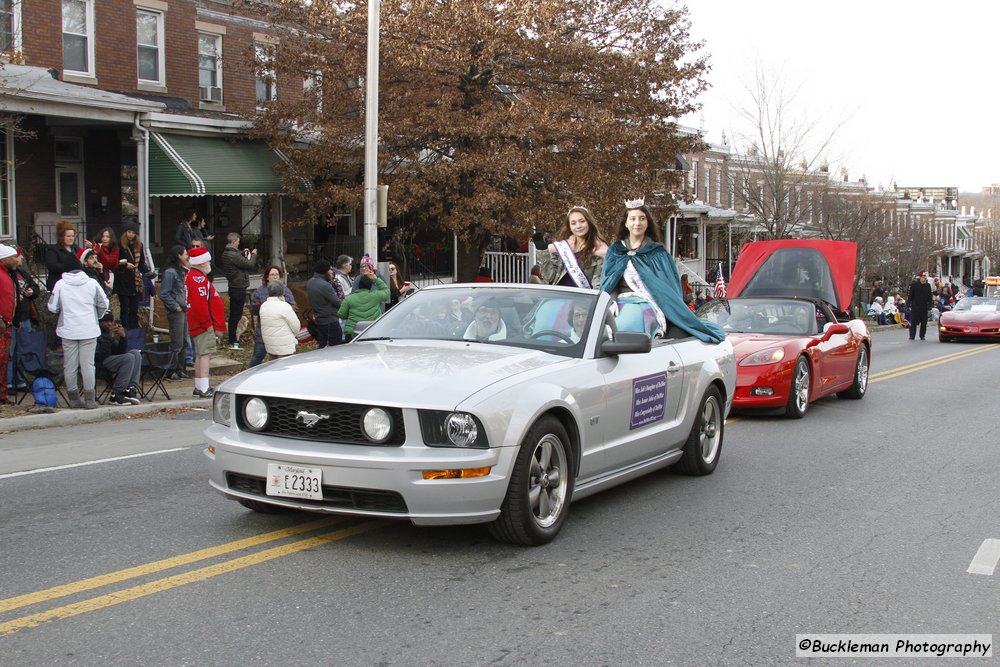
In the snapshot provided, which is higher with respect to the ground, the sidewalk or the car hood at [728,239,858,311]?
the car hood at [728,239,858,311]

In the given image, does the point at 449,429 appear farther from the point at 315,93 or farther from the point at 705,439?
the point at 315,93

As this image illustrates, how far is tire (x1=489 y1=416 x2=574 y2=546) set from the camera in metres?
5.53

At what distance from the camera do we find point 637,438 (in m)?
6.85

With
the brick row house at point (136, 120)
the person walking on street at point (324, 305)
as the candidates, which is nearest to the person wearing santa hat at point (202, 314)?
the person walking on street at point (324, 305)

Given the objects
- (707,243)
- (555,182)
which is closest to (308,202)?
(555,182)

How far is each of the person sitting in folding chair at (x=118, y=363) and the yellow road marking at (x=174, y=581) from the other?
7088 millimetres

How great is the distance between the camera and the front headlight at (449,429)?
529cm

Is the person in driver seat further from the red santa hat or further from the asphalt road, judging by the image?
the red santa hat

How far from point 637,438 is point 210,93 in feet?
67.9

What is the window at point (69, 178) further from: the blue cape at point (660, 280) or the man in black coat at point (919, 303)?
the man in black coat at point (919, 303)

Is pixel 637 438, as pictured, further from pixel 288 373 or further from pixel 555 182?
pixel 555 182

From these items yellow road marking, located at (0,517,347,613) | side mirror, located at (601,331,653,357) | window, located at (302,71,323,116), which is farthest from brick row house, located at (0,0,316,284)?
side mirror, located at (601,331,653,357)

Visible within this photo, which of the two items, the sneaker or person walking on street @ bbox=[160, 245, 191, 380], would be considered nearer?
the sneaker

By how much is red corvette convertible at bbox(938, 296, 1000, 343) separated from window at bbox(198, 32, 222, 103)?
65.8ft
